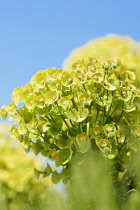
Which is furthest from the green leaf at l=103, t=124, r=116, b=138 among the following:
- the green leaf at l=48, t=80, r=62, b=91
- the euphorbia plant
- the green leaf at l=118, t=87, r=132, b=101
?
the green leaf at l=48, t=80, r=62, b=91

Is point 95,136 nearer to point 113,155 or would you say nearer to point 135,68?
Result: point 113,155

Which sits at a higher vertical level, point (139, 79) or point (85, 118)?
point (139, 79)

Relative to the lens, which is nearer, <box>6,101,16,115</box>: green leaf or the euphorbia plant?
the euphorbia plant

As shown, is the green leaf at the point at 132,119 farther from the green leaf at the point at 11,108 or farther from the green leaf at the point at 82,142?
the green leaf at the point at 11,108

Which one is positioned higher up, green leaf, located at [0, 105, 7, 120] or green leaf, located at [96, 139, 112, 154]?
green leaf, located at [0, 105, 7, 120]

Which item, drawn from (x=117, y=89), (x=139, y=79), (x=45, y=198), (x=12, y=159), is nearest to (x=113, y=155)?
(x=117, y=89)

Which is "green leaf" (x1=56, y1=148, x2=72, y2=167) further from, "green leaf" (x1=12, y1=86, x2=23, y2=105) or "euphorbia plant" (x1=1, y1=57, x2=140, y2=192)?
"green leaf" (x1=12, y1=86, x2=23, y2=105)

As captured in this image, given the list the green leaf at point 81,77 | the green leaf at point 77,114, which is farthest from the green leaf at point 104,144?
the green leaf at point 81,77

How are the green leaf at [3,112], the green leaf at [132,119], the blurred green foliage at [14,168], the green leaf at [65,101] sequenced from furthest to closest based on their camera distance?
the blurred green foliage at [14,168]
the green leaf at [3,112]
the green leaf at [132,119]
the green leaf at [65,101]
